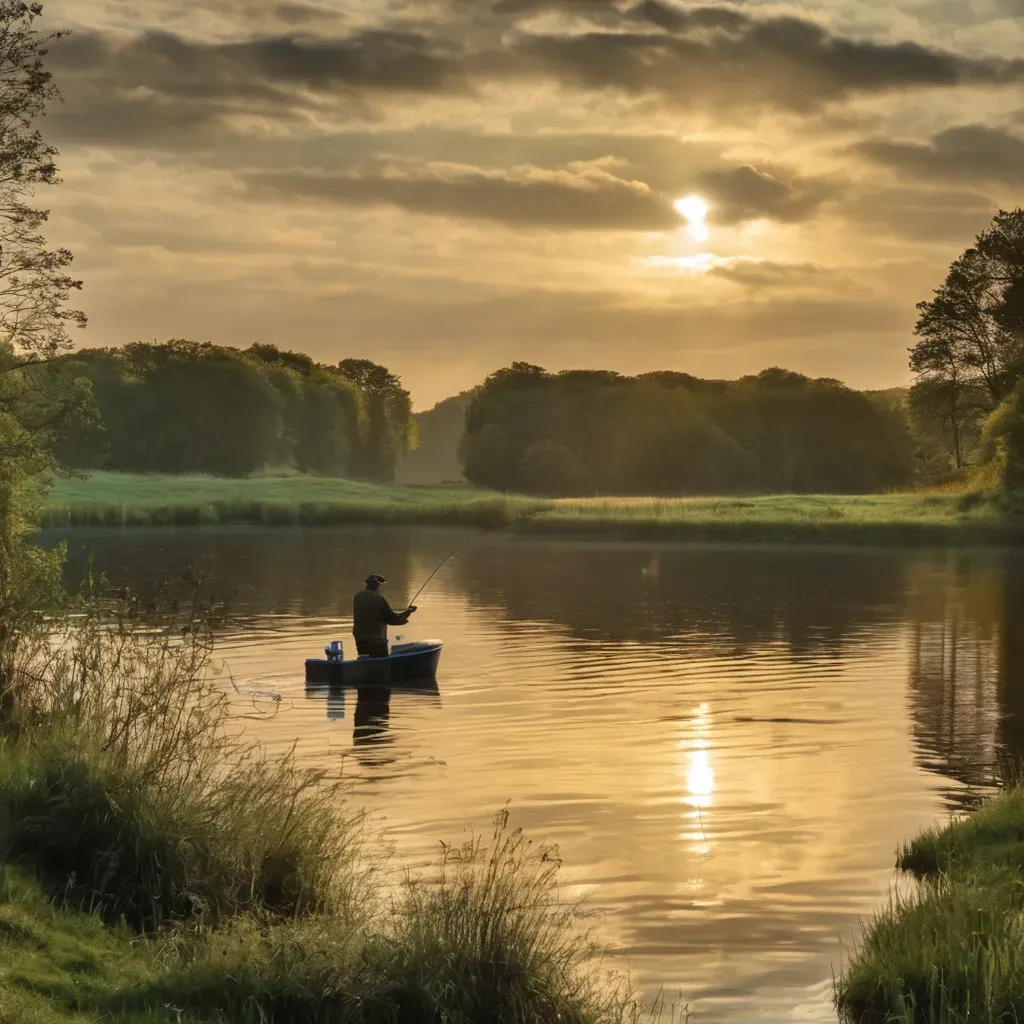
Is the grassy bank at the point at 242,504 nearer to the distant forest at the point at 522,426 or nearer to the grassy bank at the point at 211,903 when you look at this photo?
the distant forest at the point at 522,426

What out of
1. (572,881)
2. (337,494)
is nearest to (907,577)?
(572,881)

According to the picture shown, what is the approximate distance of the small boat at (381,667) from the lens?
93.5 feet

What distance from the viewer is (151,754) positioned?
12953 millimetres

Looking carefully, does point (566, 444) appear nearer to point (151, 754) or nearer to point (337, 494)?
point (337, 494)

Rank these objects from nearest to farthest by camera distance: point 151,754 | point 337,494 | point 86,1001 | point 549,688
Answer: point 86,1001 → point 151,754 → point 549,688 → point 337,494

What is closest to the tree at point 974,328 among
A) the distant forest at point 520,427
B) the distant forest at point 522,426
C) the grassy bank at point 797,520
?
the grassy bank at point 797,520

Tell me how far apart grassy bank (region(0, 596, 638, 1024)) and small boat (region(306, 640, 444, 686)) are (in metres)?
13.1

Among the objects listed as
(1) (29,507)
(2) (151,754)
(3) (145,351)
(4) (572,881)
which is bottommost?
(4) (572,881)

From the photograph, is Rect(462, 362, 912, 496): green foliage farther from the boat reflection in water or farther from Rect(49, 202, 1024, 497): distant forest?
the boat reflection in water

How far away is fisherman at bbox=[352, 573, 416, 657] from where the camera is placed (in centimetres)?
2777

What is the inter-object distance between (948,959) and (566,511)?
8222 cm

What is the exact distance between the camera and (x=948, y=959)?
34.3ft

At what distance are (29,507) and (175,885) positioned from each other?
1182 cm

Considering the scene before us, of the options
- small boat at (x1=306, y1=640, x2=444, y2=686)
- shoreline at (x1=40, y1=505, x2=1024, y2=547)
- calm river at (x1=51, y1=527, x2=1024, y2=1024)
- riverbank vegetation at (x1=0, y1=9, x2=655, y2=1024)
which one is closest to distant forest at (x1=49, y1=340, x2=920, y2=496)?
shoreline at (x1=40, y1=505, x2=1024, y2=547)
